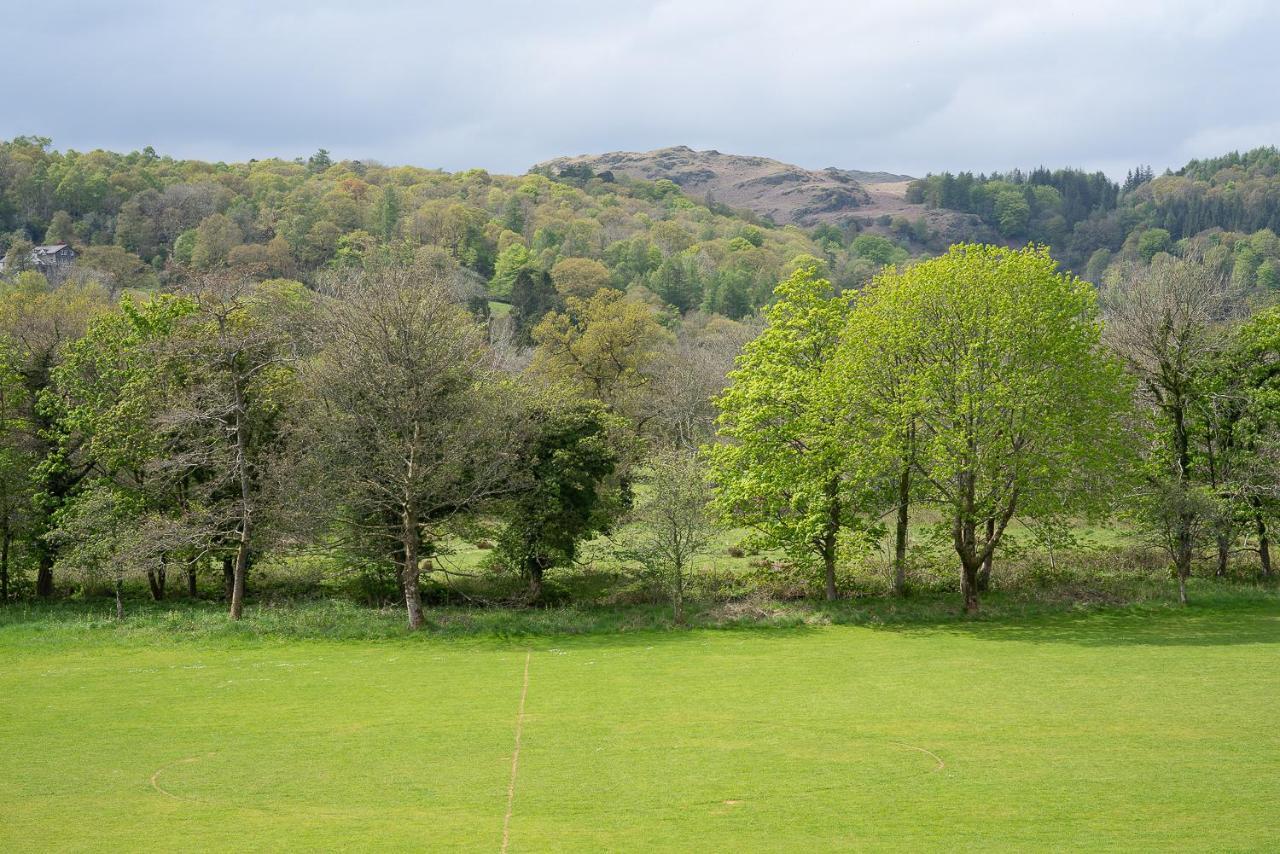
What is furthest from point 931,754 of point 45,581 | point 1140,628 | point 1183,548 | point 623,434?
point 45,581

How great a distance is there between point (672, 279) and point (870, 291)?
101173 mm

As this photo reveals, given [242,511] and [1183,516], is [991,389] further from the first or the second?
[242,511]

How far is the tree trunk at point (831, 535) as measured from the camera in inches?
1593

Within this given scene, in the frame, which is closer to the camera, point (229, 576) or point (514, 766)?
point (514, 766)

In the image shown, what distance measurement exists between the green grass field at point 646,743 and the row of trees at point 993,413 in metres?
5.99

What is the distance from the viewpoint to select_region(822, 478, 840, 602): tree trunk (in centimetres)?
4047

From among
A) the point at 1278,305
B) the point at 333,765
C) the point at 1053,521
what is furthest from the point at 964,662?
the point at 1278,305

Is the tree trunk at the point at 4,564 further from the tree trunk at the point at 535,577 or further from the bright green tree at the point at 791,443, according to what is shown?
the bright green tree at the point at 791,443

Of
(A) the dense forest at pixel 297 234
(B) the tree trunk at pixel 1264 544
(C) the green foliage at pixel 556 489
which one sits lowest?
(B) the tree trunk at pixel 1264 544

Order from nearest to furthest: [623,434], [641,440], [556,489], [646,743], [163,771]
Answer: [163,771] → [646,743] → [556,489] → [623,434] → [641,440]

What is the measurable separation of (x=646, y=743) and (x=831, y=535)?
796 inches

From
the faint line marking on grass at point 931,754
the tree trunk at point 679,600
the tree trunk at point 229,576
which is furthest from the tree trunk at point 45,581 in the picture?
the faint line marking on grass at point 931,754

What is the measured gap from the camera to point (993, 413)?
1468 inches

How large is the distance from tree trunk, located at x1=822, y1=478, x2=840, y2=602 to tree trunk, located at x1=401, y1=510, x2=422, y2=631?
16.4 meters
